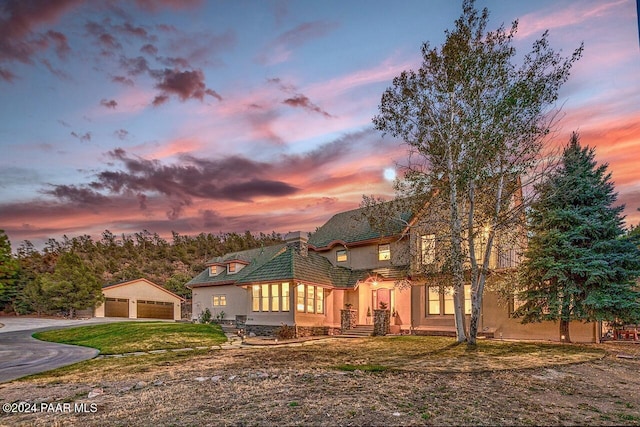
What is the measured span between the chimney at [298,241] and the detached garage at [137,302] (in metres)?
24.3

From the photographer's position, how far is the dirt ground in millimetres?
6148

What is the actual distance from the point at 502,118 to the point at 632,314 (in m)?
9.09

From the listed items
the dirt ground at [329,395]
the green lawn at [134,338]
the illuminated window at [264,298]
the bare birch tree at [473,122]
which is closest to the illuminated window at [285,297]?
the illuminated window at [264,298]

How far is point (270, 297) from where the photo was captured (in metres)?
21.5

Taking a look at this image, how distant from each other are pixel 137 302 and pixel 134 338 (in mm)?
24177

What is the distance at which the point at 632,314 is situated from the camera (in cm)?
1511

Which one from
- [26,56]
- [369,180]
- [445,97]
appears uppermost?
[26,56]

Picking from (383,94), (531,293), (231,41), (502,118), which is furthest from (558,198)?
(231,41)

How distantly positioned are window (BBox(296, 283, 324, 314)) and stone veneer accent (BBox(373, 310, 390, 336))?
10.6ft

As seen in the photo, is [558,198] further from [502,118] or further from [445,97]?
[445,97]

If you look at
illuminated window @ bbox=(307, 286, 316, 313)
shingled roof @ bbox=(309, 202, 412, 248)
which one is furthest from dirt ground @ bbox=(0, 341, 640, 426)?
shingled roof @ bbox=(309, 202, 412, 248)

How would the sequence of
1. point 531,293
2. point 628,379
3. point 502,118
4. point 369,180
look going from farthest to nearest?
point 369,180
point 531,293
point 502,118
point 628,379

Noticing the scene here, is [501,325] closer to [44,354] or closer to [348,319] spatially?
[348,319]

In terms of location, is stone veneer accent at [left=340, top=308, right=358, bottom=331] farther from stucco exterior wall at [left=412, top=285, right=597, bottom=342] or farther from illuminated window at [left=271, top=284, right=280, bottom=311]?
illuminated window at [left=271, top=284, right=280, bottom=311]
